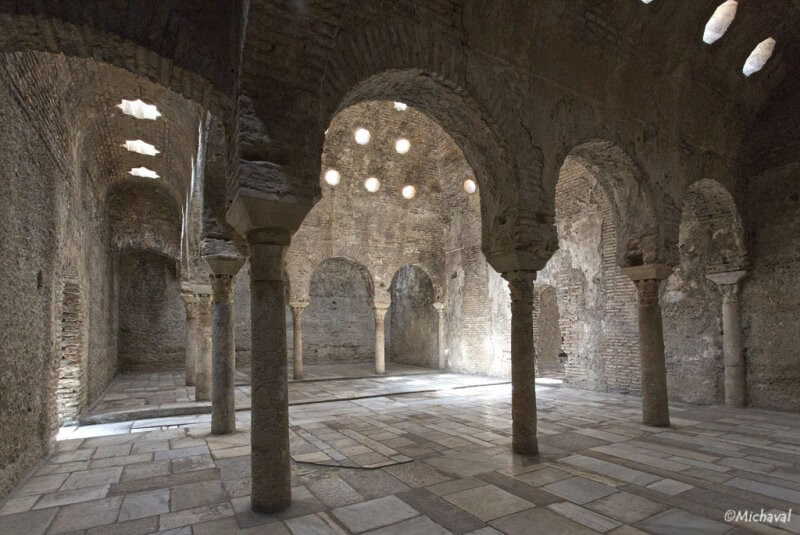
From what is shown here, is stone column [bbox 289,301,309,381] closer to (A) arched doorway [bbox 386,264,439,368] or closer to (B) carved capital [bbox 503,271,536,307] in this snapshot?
(A) arched doorway [bbox 386,264,439,368]

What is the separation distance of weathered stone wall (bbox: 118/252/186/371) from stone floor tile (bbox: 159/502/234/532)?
14613mm

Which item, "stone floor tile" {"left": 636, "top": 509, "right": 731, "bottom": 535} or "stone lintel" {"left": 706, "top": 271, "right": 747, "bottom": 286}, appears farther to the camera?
"stone lintel" {"left": 706, "top": 271, "right": 747, "bottom": 286}

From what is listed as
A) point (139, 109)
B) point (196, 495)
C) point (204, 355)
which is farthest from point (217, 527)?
point (139, 109)

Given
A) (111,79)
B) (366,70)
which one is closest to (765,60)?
(366,70)

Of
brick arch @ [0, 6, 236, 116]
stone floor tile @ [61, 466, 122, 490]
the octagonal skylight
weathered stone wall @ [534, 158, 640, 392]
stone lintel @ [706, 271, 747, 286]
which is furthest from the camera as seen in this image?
the octagonal skylight

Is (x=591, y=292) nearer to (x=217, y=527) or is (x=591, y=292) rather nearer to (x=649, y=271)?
(x=649, y=271)

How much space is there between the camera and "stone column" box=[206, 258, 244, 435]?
22.8ft

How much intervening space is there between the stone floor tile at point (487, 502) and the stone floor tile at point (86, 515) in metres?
2.95

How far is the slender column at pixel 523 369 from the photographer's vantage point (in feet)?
18.7

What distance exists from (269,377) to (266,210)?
1.46 meters

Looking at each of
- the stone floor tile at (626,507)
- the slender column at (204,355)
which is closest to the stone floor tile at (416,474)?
the stone floor tile at (626,507)

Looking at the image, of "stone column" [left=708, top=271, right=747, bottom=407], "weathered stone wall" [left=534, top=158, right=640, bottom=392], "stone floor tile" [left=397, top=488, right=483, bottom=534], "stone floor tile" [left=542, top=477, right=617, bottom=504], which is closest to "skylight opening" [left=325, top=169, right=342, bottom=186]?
"weathered stone wall" [left=534, top=158, right=640, bottom=392]

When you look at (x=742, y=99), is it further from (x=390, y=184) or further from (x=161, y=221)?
(x=161, y=221)

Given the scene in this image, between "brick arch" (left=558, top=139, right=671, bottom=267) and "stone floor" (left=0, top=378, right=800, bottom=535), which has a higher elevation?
"brick arch" (left=558, top=139, right=671, bottom=267)
